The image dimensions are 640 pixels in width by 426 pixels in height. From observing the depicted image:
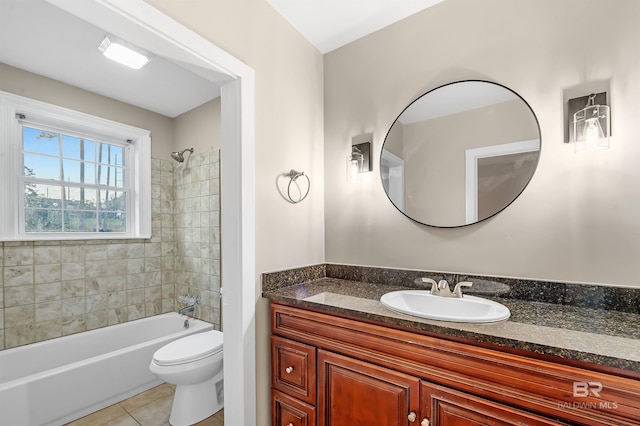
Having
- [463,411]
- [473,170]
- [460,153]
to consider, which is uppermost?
[460,153]

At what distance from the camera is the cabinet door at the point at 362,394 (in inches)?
42.3

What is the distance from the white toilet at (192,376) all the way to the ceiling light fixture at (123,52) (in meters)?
2.05

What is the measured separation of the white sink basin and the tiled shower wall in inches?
74.0

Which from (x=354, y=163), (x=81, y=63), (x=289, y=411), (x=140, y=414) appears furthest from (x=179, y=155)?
(x=289, y=411)

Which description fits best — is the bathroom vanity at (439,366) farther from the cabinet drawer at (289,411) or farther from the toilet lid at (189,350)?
the toilet lid at (189,350)

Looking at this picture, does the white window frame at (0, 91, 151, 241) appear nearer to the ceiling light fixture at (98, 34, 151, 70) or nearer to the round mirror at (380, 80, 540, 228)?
the ceiling light fixture at (98, 34, 151, 70)

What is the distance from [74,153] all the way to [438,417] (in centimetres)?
340

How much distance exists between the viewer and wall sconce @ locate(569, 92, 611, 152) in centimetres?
118

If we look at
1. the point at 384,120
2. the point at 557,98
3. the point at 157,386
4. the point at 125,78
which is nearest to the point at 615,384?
the point at 557,98

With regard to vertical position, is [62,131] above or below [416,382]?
above

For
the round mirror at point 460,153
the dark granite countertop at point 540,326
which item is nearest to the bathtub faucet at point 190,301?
the dark granite countertop at point 540,326

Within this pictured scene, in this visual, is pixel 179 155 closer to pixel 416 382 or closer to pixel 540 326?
pixel 416 382

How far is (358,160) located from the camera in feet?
6.17

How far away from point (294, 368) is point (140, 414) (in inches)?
57.1
